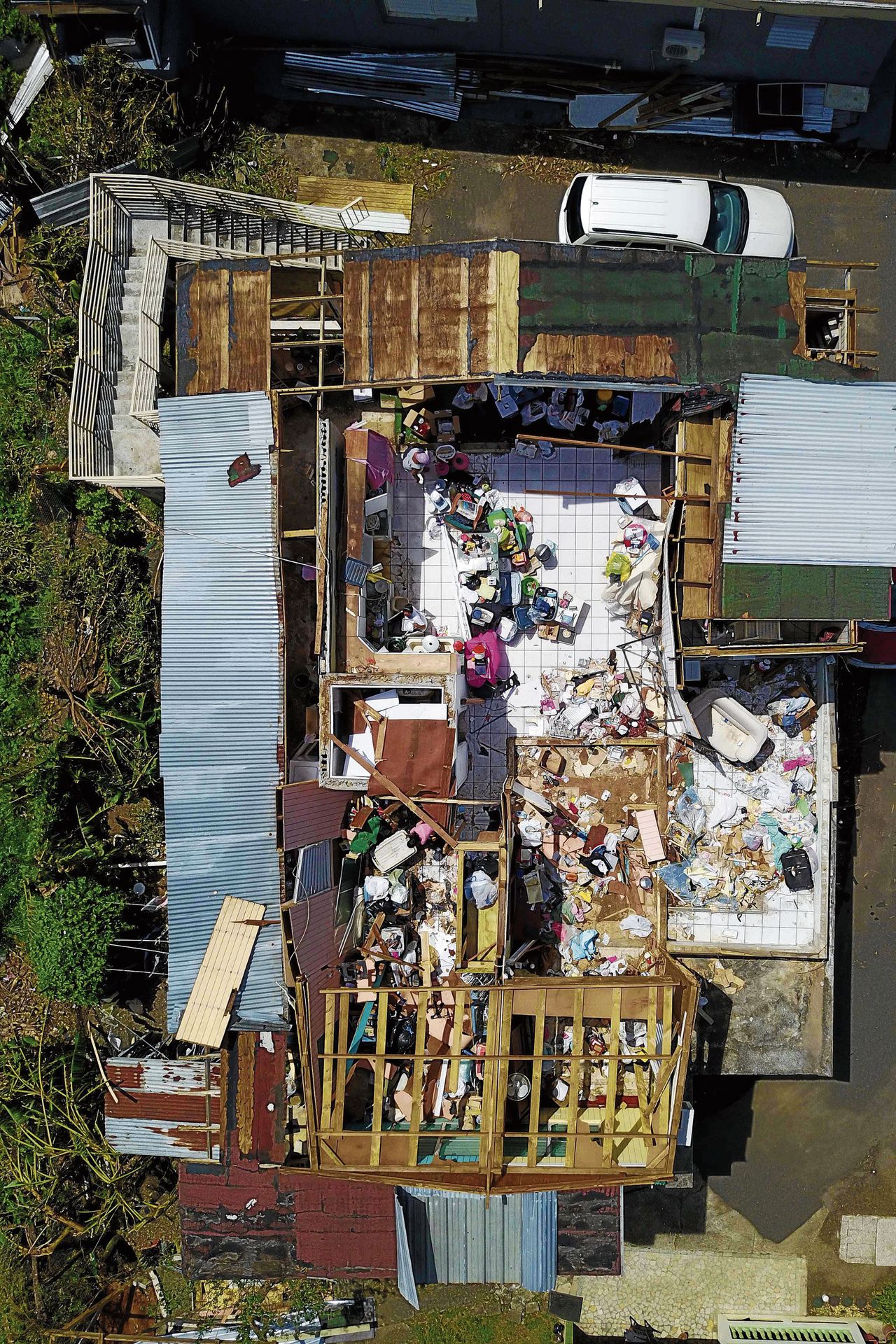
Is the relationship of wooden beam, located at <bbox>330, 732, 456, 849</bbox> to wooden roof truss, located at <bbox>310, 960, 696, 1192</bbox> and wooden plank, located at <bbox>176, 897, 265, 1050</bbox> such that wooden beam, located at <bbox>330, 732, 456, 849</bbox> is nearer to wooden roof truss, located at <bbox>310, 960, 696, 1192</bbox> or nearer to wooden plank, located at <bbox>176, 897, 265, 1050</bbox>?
wooden roof truss, located at <bbox>310, 960, 696, 1192</bbox>

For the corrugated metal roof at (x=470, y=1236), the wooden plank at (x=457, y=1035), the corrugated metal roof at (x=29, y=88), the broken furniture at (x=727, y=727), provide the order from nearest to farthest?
the wooden plank at (x=457, y=1035) < the corrugated metal roof at (x=470, y=1236) < the broken furniture at (x=727, y=727) < the corrugated metal roof at (x=29, y=88)

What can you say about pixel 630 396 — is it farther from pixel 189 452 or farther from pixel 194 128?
pixel 194 128

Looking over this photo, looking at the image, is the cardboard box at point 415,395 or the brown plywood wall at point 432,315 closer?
the brown plywood wall at point 432,315

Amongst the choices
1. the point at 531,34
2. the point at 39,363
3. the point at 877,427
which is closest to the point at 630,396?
the point at 877,427

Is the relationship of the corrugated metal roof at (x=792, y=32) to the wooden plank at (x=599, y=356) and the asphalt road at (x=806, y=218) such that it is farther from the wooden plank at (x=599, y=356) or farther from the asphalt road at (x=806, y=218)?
the wooden plank at (x=599, y=356)

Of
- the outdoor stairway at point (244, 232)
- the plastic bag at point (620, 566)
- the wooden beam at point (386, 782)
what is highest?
the outdoor stairway at point (244, 232)

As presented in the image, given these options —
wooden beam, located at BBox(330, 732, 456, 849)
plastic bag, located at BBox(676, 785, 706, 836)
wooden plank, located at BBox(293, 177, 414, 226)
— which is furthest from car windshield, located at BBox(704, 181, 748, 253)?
wooden beam, located at BBox(330, 732, 456, 849)

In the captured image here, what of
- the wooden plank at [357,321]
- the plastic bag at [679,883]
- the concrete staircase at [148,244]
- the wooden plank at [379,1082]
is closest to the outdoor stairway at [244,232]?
the concrete staircase at [148,244]
